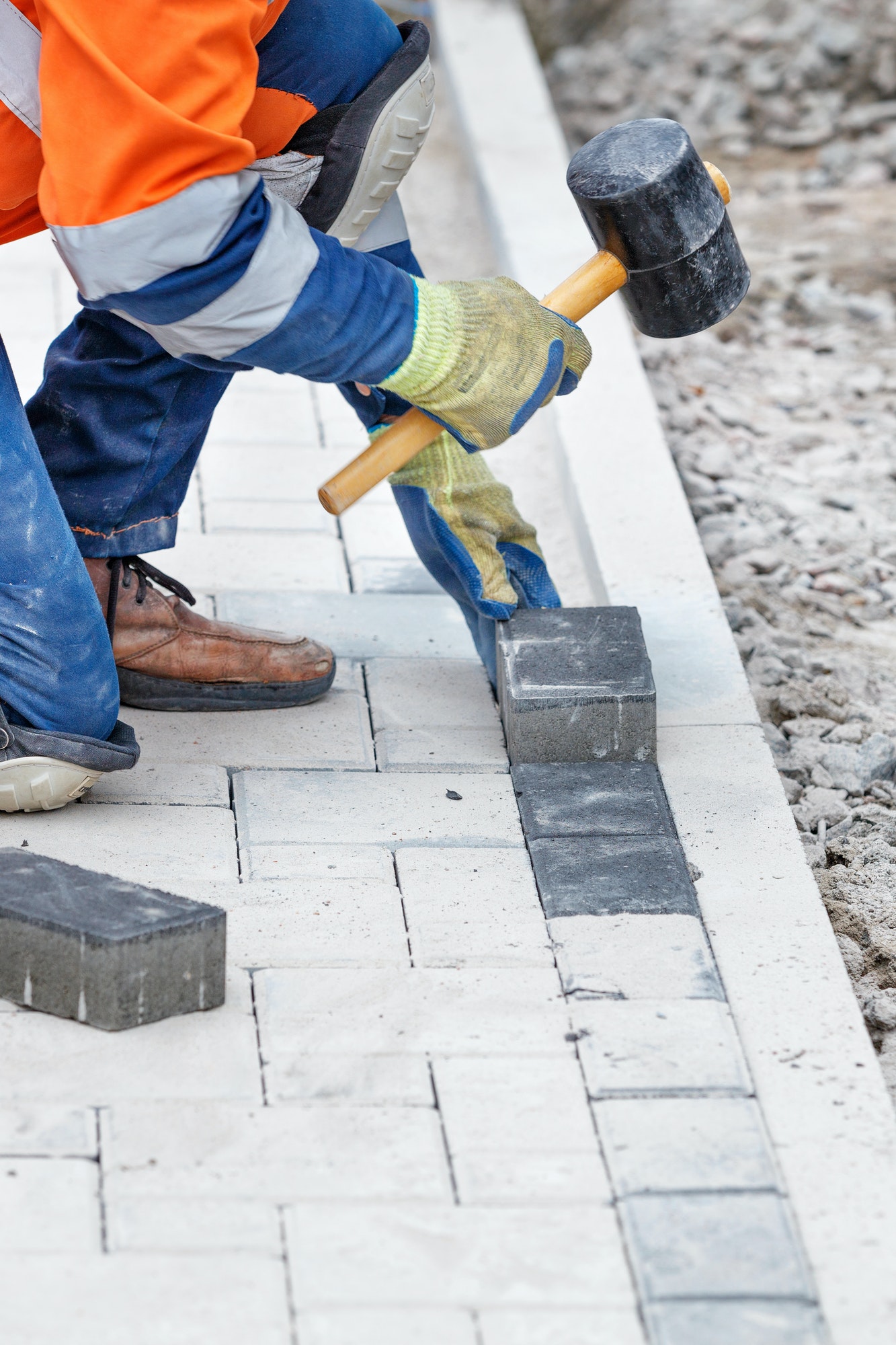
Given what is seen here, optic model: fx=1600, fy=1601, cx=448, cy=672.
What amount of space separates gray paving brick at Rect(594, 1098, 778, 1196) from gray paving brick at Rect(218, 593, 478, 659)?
4.93 feet

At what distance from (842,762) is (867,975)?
2.22 ft

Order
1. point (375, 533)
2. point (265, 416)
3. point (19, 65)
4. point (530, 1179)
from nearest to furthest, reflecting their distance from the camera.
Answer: point (530, 1179) → point (19, 65) → point (375, 533) → point (265, 416)

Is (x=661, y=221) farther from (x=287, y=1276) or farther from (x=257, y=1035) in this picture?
(x=287, y=1276)

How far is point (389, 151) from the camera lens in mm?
2918

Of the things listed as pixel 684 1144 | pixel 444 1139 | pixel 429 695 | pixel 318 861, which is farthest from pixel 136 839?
pixel 684 1144

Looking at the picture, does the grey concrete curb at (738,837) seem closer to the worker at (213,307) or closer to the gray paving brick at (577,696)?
the gray paving brick at (577,696)

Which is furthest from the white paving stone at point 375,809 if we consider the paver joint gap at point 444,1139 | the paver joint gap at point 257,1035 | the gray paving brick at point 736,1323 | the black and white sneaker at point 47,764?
the gray paving brick at point 736,1323

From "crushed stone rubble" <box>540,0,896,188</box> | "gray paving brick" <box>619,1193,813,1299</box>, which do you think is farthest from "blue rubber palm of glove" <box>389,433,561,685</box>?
"crushed stone rubble" <box>540,0,896,188</box>

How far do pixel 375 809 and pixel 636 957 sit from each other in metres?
0.63

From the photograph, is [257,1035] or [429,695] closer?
[257,1035]

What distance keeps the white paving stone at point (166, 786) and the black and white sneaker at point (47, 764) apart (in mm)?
99

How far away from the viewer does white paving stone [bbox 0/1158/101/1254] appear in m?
1.91

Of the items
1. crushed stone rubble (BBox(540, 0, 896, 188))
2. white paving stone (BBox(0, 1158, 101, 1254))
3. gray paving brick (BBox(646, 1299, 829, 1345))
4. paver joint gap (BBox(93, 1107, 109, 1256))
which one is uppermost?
white paving stone (BBox(0, 1158, 101, 1254))

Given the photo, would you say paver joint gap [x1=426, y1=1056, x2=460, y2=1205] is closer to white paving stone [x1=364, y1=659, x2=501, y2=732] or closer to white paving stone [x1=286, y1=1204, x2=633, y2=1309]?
white paving stone [x1=286, y1=1204, x2=633, y2=1309]
